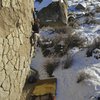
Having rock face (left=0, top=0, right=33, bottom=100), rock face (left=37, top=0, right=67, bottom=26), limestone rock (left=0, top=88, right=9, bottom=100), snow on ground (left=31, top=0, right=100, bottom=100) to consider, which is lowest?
snow on ground (left=31, top=0, right=100, bottom=100)

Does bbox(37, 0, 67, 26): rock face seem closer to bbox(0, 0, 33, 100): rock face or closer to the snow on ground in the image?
the snow on ground

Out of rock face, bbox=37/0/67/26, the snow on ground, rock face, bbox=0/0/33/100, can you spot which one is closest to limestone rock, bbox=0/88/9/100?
rock face, bbox=0/0/33/100

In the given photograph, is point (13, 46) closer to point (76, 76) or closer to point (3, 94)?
point (3, 94)

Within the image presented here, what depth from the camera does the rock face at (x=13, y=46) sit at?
3.24 meters

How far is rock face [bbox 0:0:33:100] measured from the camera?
3.24 metres

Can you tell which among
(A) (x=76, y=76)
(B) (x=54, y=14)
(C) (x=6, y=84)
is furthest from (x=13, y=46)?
(B) (x=54, y=14)

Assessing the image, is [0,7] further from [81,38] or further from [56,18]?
[56,18]

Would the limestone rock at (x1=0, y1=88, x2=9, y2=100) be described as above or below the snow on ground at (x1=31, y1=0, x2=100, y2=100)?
above

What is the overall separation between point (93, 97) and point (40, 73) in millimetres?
1609

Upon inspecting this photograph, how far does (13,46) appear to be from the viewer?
3.44m

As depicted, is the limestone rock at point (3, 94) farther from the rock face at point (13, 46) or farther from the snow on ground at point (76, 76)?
the snow on ground at point (76, 76)

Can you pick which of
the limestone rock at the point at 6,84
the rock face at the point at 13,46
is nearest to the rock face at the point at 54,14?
the rock face at the point at 13,46

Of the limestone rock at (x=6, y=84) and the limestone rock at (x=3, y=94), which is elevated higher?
the limestone rock at (x=6, y=84)

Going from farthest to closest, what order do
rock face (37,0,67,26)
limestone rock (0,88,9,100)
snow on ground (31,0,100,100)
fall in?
1. rock face (37,0,67,26)
2. snow on ground (31,0,100,100)
3. limestone rock (0,88,9,100)
